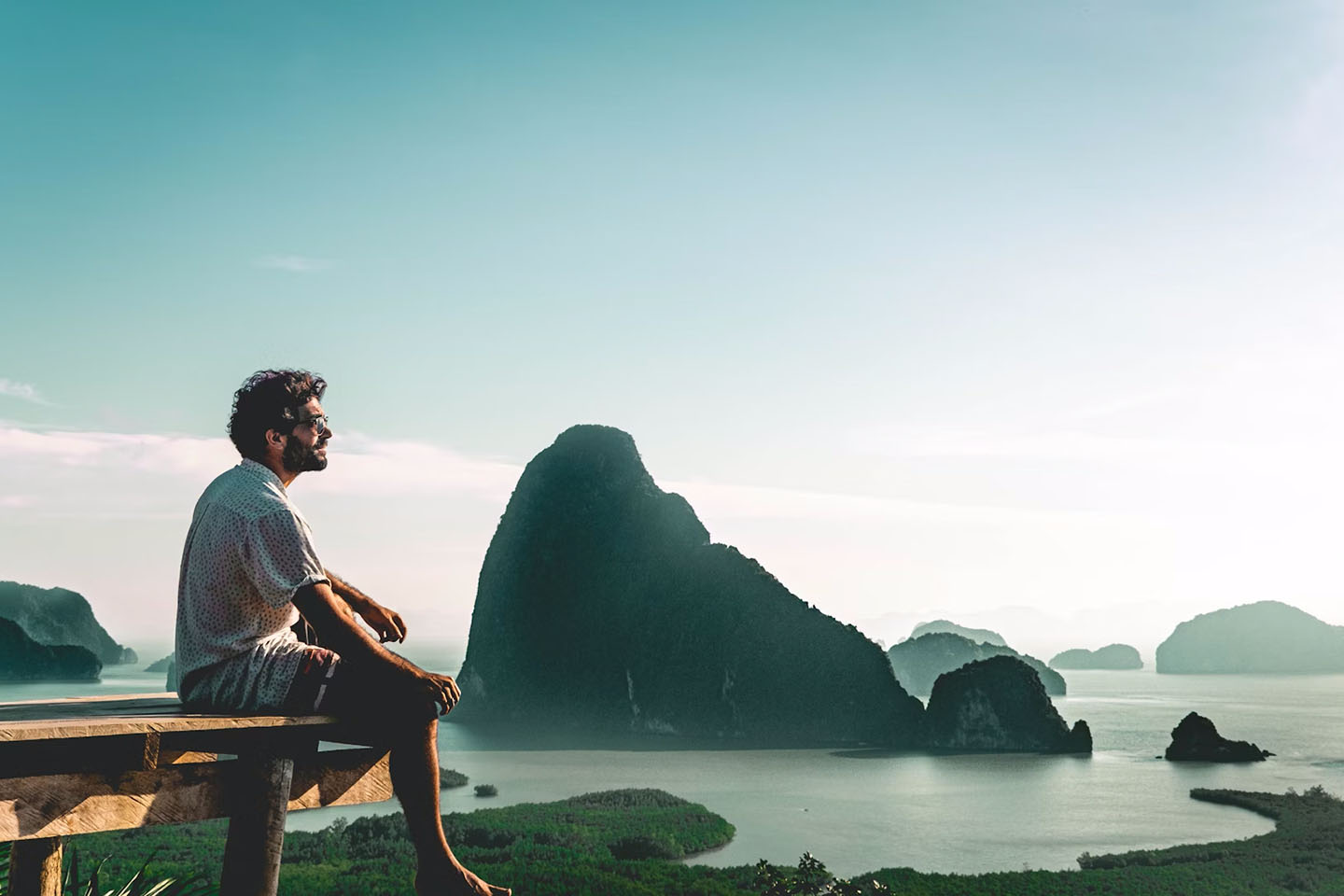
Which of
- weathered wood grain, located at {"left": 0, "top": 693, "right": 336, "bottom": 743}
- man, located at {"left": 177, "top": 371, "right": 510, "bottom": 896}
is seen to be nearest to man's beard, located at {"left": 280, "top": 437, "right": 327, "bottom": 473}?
man, located at {"left": 177, "top": 371, "right": 510, "bottom": 896}

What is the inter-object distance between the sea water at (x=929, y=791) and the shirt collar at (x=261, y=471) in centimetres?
3376

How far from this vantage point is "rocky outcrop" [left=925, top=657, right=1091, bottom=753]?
254ft

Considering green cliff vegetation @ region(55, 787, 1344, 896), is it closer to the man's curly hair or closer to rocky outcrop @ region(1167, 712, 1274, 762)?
the man's curly hair

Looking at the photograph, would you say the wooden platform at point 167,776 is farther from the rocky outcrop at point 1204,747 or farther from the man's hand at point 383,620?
the rocky outcrop at point 1204,747

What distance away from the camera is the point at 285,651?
2.45 metres

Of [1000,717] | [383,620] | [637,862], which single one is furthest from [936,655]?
[383,620]

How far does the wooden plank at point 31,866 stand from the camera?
2672mm

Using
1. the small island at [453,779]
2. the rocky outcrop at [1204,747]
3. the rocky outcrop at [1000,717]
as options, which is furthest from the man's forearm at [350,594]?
the rocky outcrop at [1204,747]

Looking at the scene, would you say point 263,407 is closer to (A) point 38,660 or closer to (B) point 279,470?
(B) point 279,470

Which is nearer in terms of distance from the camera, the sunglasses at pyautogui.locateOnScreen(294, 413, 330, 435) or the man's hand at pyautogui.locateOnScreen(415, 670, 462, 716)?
the man's hand at pyautogui.locateOnScreen(415, 670, 462, 716)

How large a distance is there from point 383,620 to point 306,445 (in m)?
0.71

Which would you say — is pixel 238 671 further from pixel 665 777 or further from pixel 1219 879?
pixel 665 777

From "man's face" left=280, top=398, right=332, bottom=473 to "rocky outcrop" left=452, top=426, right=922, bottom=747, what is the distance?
83.7m

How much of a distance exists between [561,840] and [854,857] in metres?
12.3
